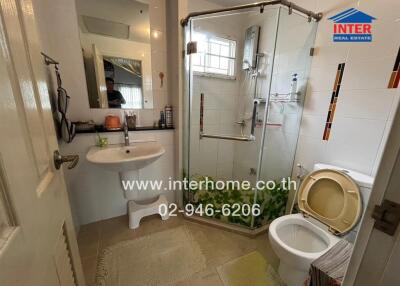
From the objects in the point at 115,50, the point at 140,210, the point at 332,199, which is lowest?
the point at 140,210

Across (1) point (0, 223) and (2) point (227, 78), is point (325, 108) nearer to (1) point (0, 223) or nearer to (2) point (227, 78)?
(2) point (227, 78)

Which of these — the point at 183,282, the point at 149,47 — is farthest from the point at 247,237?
the point at 149,47

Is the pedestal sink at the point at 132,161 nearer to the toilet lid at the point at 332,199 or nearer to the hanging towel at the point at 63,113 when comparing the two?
the hanging towel at the point at 63,113

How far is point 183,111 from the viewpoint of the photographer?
70.1 inches

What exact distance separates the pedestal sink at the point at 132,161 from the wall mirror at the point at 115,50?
436mm

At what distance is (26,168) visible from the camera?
16.1 inches

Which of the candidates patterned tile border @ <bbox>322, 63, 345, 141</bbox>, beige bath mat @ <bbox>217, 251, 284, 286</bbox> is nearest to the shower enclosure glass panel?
patterned tile border @ <bbox>322, 63, 345, 141</bbox>

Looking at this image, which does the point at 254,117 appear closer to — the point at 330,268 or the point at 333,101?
the point at 333,101

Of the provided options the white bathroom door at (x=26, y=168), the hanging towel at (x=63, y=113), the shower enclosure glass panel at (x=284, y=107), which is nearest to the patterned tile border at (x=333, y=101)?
the shower enclosure glass panel at (x=284, y=107)

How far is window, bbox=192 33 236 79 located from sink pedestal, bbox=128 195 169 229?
1482 mm

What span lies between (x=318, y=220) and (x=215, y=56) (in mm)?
1877

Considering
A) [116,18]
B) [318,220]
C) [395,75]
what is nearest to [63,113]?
[116,18]

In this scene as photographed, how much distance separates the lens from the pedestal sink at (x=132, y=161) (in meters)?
1.30

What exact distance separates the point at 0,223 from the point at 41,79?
507mm
